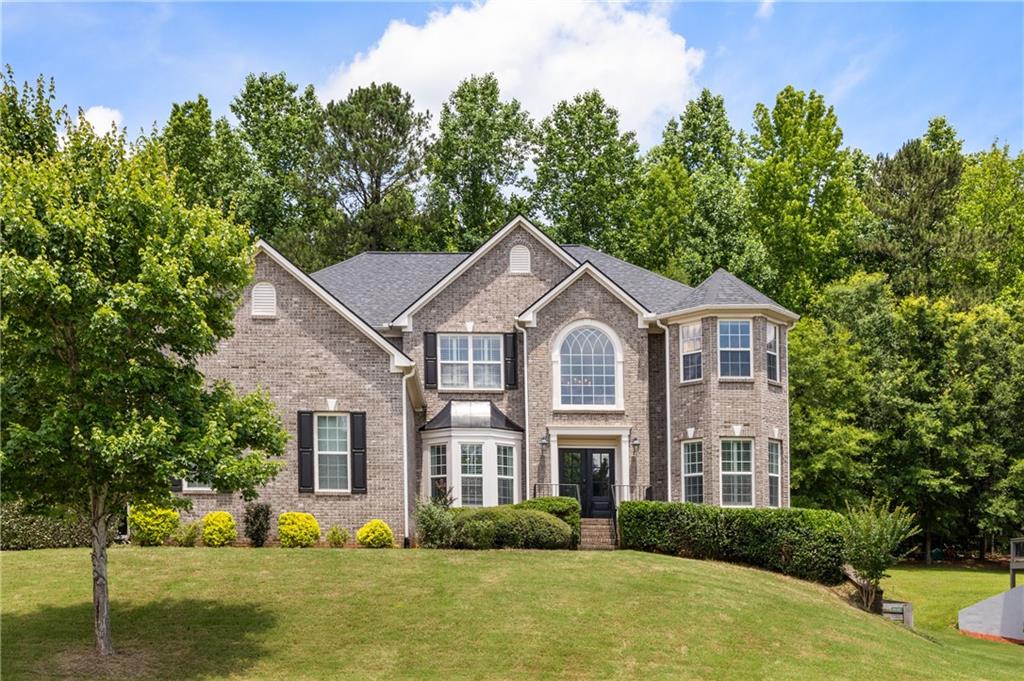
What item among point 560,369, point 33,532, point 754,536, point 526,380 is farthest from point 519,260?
Result: point 33,532

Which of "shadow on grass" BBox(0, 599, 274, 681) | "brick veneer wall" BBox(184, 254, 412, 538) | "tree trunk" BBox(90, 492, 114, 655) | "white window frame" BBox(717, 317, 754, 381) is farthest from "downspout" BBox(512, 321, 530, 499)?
"tree trunk" BBox(90, 492, 114, 655)

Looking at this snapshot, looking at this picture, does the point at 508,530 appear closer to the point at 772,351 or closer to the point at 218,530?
the point at 218,530

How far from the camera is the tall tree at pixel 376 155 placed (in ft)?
178

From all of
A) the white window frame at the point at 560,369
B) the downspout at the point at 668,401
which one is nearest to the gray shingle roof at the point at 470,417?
the white window frame at the point at 560,369

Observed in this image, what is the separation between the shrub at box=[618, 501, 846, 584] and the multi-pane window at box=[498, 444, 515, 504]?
465cm

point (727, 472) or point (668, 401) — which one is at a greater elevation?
point (668, 401)

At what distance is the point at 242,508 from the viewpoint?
28.7 m

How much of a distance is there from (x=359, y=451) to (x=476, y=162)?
29.1 meters

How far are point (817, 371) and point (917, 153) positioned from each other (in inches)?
721

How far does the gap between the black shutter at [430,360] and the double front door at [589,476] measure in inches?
170

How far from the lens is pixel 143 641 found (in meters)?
20.1

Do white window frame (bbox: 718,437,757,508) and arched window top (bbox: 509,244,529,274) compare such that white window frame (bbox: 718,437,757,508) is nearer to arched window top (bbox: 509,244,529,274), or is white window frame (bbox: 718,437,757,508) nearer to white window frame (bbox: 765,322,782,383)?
white window frame (bbox: 765,322,782,383)

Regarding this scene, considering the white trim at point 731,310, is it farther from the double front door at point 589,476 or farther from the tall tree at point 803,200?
the tall tree at point 803,200

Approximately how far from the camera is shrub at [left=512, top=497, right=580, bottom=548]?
2941cm
